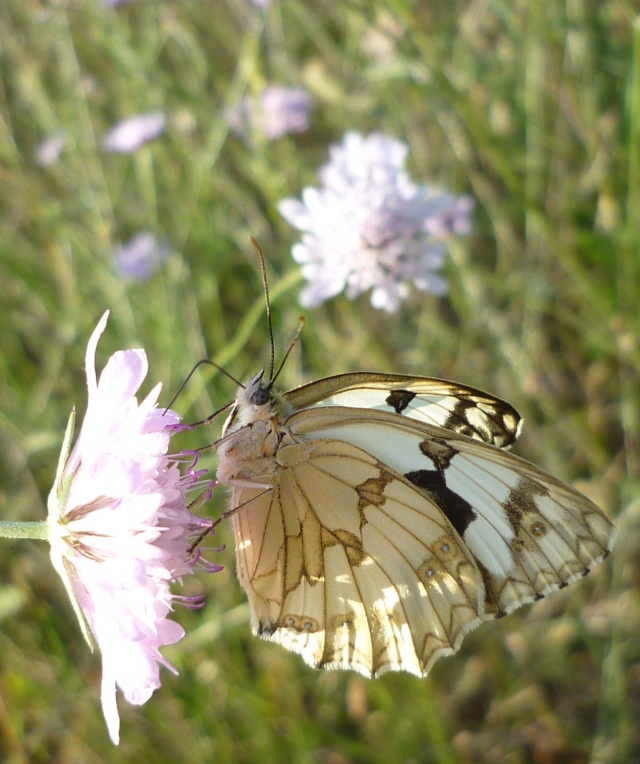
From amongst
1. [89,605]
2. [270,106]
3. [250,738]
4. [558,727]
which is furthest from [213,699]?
[270,106]

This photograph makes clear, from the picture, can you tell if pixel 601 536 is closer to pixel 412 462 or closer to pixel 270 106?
pixel 412 462

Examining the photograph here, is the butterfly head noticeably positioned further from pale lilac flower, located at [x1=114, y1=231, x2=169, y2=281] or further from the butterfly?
pale lilac flower, located at [x1=114, y1=231, x2=169, y2=281]

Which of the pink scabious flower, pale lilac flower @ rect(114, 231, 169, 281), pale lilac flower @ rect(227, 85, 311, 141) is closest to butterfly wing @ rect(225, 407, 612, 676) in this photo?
the pink scabious flower

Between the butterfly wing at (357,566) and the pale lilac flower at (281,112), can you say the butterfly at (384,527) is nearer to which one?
the butterfly wing at (357,566)

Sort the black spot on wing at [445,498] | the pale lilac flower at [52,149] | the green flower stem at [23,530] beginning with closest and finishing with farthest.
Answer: the green flower stem at [23,530], the black spot on wing at [445,498], the pale lilac flower at [52,149]

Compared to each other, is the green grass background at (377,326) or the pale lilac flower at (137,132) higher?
the pale lilac flower at (137,132)

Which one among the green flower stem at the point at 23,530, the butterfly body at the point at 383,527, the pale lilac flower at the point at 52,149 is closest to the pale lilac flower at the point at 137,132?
the pale lilac flower at the point at 52,149

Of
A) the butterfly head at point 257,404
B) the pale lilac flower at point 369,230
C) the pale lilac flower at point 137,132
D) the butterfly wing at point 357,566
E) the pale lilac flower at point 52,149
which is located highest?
the pale lilac flower at point 52,149

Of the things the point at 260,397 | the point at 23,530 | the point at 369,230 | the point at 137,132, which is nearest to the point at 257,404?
the point at 260,397
